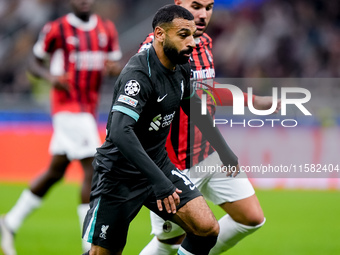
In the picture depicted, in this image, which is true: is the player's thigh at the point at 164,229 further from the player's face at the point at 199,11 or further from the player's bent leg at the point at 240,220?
the player's face at the point at 199,11

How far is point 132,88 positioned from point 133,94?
4cm

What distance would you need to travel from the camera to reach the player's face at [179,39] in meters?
4.23

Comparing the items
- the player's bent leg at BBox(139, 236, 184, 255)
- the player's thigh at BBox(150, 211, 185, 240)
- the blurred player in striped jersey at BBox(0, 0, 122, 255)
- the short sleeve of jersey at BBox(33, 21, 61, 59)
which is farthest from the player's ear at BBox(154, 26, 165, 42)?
the short sleeve of jersey at BBox(33, 21, 61, 59)

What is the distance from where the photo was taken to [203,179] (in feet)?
17.2

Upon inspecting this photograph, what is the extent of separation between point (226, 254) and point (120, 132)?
319 cm

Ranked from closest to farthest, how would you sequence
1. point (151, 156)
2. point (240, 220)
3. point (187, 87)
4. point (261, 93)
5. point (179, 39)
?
point (179, 39)
point (151, 156)
point (187, 87)
point (240, 220)
point (261, 93)

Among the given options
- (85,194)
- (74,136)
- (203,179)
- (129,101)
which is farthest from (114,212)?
(74,136)

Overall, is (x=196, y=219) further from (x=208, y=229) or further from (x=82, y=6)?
(x=82, y=6)

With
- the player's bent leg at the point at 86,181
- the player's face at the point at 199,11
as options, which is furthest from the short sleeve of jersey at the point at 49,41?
the player's face at the point at 199,11

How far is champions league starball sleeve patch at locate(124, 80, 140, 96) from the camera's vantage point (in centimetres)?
408

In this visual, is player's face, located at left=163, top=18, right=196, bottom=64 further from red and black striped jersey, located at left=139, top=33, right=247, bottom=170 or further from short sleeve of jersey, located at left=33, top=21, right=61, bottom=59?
short sleeve of jersey, located at left=33, top=21, right=61, bottom=59

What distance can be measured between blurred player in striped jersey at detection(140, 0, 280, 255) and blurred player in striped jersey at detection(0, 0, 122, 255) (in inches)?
75.5

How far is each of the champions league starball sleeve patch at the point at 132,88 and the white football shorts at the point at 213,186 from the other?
1281 millimetres

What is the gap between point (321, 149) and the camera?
1102cm
